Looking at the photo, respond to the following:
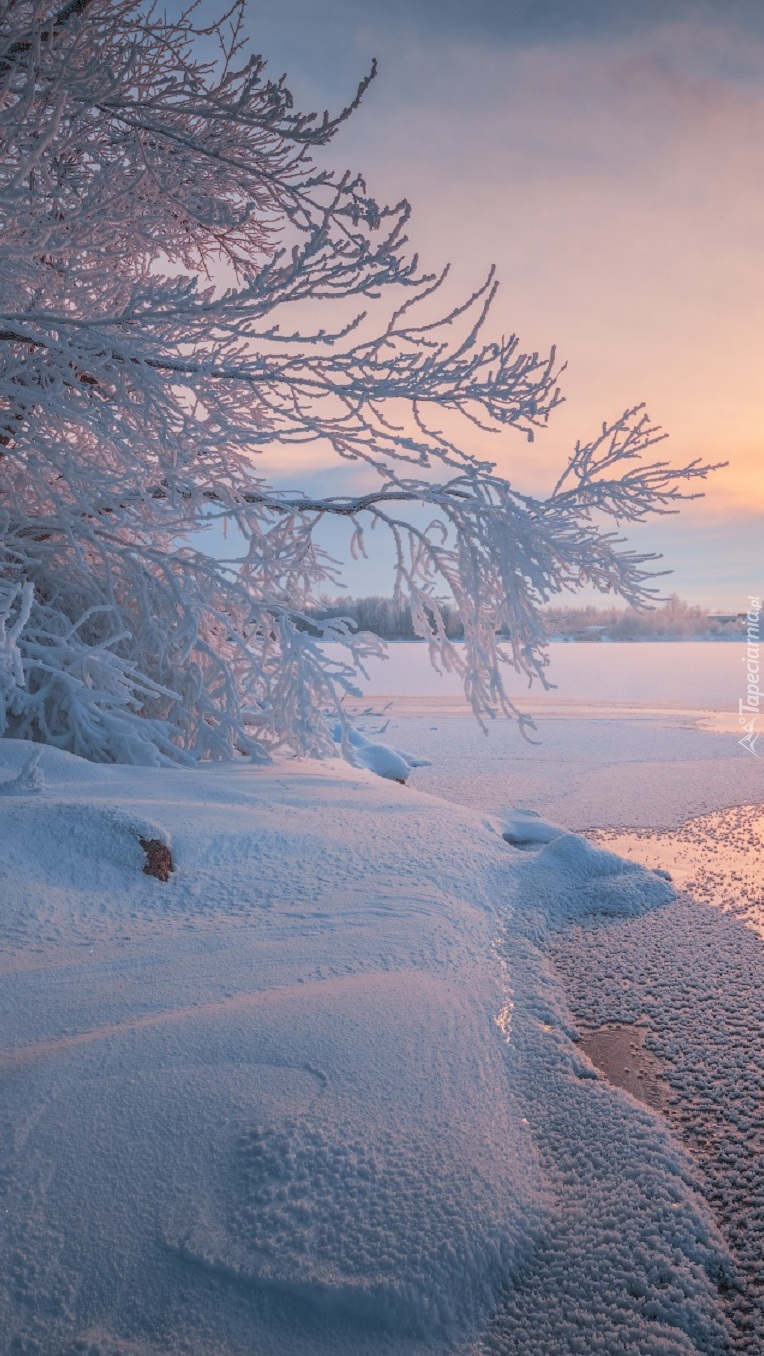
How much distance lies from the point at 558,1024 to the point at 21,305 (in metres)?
4.57

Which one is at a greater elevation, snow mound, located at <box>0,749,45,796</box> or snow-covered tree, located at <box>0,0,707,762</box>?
snow-covered tree, located at <box>0,0,707,762</box>

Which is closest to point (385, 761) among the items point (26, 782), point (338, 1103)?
point (26, 782)

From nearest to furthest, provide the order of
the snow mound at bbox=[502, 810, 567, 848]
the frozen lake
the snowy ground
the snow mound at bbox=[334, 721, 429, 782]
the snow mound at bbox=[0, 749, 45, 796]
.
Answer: the snowy ground < the snow mound at bbox=[0, 749, 45, 796] < the snow mound at bbox=[502, 810, 567, 848] < the snow mound at bbox=[334, 721, 429, 782] < the frozen lake

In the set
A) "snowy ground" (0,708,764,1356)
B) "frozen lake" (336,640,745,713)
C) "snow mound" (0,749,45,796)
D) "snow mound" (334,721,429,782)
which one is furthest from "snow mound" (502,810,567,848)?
"frozen lake" (336,640,745,713)

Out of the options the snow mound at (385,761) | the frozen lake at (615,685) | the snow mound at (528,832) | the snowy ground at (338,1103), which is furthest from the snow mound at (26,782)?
the frozen lake at (615,685)

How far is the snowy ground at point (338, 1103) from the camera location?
4.11 feet

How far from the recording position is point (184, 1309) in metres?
1.21

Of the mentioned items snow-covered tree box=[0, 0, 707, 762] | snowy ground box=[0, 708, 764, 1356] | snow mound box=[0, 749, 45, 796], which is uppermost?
snow-covered tree box=[0, 0, 707, 762]

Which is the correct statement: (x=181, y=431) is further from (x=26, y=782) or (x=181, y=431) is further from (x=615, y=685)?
(x=615, y=685)

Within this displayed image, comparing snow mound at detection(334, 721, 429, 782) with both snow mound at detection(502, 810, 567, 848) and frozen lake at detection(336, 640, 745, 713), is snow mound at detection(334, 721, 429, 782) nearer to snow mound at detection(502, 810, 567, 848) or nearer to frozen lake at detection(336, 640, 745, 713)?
snow mound at detection(502, 810, 567, 848)

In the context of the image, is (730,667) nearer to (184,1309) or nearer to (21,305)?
(21,305)

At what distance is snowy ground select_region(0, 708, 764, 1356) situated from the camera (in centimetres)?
125

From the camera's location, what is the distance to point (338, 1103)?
1658 millimetres

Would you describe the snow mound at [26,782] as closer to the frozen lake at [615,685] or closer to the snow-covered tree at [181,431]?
the snow-covered tree at [181,431]
